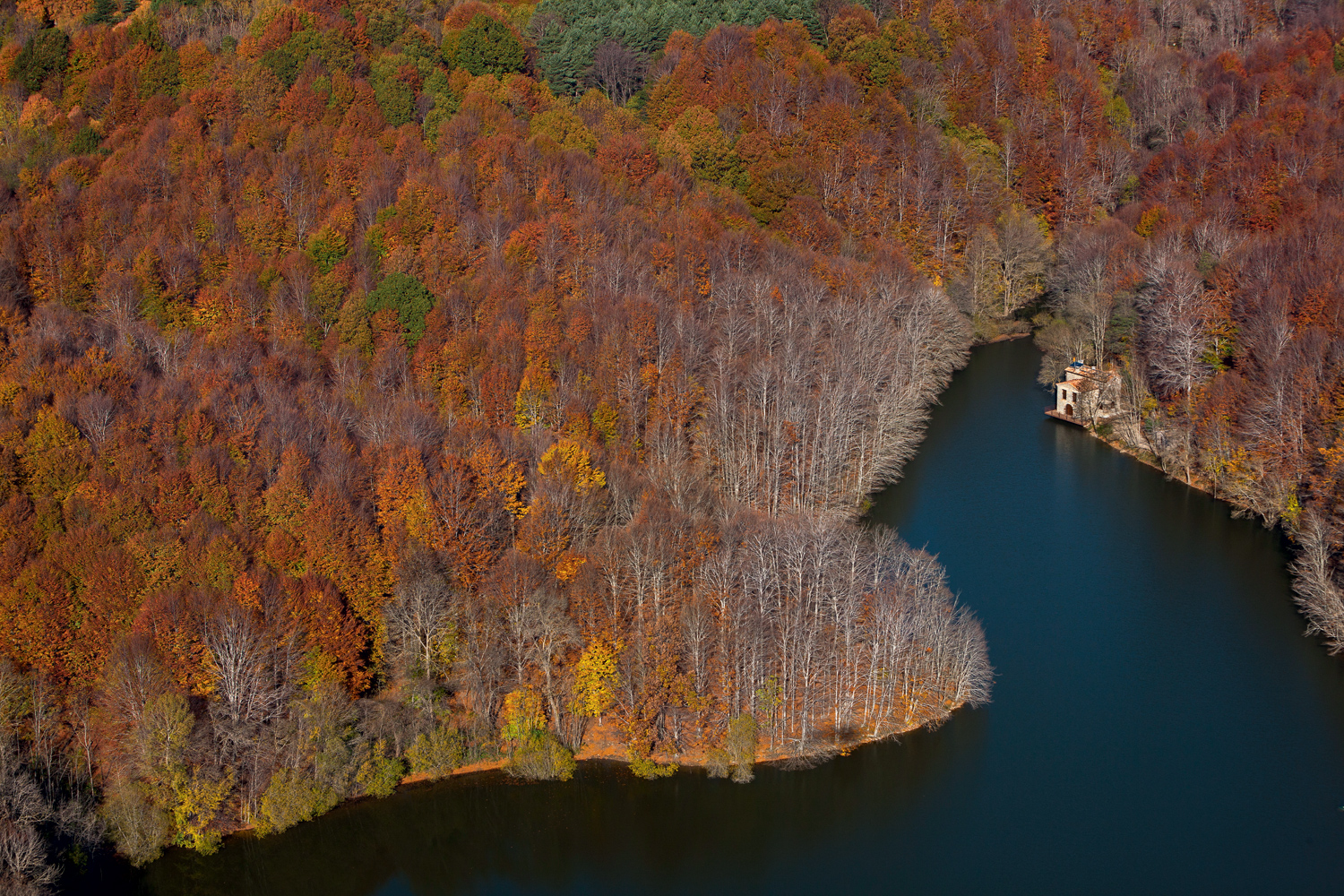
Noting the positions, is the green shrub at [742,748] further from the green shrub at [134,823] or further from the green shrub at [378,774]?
the green shrub at [134,823]

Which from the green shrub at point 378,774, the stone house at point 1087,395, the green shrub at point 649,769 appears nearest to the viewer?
the green shrub at point 378,774

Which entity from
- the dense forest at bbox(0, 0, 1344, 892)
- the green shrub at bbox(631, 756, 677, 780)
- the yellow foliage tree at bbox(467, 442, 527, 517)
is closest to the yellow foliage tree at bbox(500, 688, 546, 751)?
the dense forest at bbox(0, 0, 1344, 892)

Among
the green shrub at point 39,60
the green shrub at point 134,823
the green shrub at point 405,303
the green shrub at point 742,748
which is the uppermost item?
the green shrub at point 39,60

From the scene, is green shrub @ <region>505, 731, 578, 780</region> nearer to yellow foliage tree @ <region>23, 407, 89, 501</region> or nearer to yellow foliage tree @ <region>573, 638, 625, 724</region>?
yellow foliage tree @ <region>573, 638, 625, 724</region>

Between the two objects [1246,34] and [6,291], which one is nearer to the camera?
[6,291]

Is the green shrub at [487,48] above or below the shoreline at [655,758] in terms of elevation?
above

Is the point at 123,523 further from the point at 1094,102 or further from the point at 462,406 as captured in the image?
the point at 1094,102

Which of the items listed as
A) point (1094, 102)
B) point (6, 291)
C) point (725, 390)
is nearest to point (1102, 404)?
point (725, 390)

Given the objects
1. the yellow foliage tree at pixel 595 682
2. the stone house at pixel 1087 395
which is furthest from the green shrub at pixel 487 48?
the yellow foliage tree at pixel 595 682
